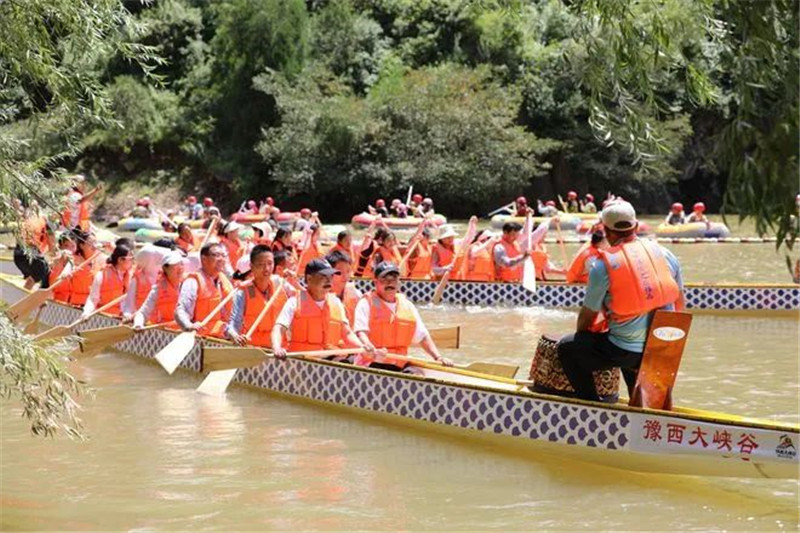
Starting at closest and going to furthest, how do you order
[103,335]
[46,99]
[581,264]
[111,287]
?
[46,99] → [103,335] → [111,287] → [581,264]

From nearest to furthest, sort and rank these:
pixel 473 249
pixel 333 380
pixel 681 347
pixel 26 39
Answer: pixel 26 39, pixel 681 347, pixel 333 380, pixel 473 249

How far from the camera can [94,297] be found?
13102 mm

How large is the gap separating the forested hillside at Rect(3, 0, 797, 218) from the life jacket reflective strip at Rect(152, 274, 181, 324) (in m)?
28.3

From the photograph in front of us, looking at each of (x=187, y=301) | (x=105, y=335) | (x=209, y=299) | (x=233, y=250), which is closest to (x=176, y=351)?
(x=187, y=301)

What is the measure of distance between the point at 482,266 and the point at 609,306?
10253 millimetres

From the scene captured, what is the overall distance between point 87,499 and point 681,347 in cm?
382

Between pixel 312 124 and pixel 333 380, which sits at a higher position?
pixel 312 124

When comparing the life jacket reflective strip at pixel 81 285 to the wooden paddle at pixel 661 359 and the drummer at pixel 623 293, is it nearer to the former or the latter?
the drummer at pixel 623 293

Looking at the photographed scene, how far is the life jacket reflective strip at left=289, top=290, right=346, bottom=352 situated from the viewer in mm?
10062

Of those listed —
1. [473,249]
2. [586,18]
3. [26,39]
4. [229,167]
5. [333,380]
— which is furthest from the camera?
[229,167]

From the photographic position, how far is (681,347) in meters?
7.41

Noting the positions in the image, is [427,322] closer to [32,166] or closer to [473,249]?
[473,249]

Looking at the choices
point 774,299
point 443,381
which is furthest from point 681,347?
point 774,299

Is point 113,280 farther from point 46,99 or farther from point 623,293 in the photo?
point 623,293
